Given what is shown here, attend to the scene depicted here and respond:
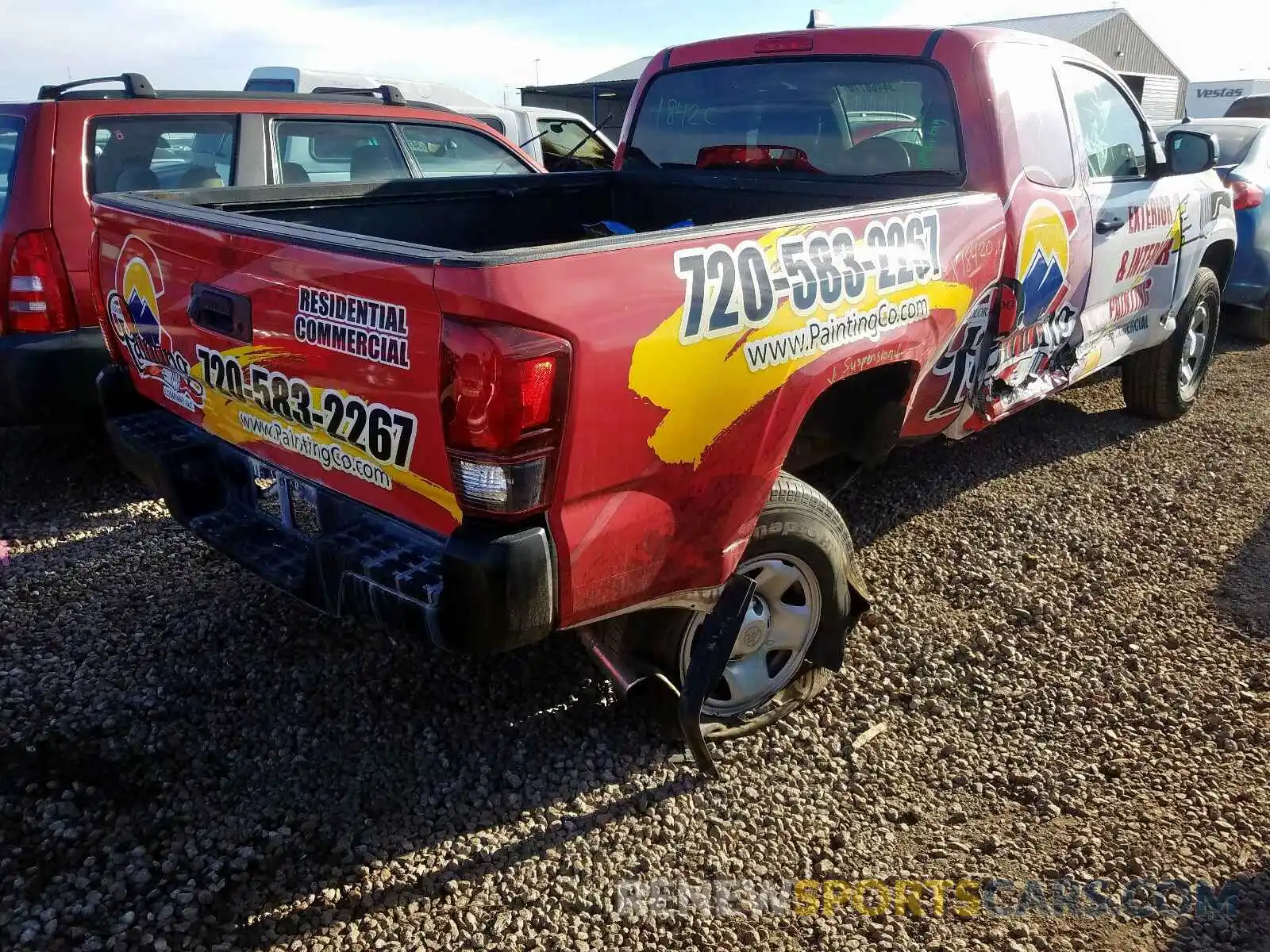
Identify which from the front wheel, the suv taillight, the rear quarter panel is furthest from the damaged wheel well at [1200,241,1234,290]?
the suv taillight

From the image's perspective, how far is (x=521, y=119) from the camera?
8.72 meters

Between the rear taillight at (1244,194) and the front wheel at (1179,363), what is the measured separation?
1.67 meters

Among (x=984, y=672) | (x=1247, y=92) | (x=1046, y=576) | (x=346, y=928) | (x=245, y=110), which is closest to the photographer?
(x=346, y=928)

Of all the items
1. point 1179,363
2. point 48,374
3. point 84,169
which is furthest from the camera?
point 1179,363

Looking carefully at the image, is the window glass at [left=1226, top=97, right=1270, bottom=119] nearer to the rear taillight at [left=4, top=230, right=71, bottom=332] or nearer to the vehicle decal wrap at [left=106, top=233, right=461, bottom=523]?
the rear taillight at [left=4, top=230, right=71, bottom=332]

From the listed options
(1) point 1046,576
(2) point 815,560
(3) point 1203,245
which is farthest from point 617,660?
(3) point 1203,245

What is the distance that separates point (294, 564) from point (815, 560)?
145 centimetres

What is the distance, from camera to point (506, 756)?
2.79 metres

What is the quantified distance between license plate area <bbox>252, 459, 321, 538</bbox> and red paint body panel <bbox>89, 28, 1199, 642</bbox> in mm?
60

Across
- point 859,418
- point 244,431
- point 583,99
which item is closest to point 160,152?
point 244,431

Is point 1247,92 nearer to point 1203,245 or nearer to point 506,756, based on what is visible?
point 1203,245

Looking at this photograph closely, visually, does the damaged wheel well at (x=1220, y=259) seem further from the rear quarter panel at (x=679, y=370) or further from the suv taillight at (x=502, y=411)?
the suv taillight at (x=502, y=411)

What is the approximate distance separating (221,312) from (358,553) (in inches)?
30.1

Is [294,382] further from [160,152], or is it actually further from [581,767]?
[160,152]
